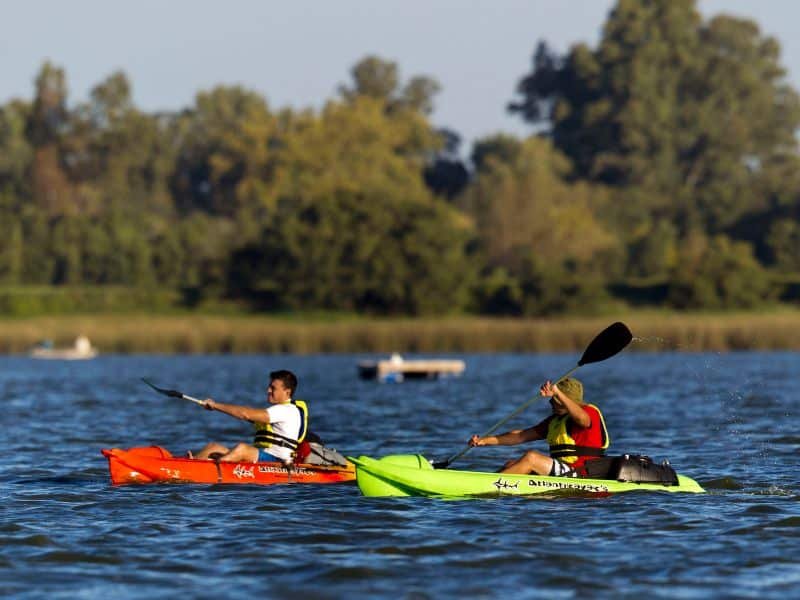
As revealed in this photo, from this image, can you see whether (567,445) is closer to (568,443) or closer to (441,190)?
(568,443)

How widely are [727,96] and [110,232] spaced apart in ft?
182

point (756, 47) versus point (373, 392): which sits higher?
point (756, 47)

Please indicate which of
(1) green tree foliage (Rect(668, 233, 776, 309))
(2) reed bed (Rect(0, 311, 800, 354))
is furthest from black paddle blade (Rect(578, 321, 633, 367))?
(1) green tree foliage (Rect(668, 233, 776, 309))

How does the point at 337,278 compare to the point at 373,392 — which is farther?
the point at 337,278

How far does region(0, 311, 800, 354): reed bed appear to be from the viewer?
223 feet

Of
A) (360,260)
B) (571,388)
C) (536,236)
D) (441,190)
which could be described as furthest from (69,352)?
(441,190)

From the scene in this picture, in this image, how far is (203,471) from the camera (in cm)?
1894

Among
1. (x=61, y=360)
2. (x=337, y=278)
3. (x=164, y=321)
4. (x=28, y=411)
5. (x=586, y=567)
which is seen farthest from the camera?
(x=337, y=278)

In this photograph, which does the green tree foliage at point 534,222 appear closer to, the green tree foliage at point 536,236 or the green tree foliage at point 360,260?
the green tree foliage at point 536,236

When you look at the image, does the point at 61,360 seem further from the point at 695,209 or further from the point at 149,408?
the point at 695,209

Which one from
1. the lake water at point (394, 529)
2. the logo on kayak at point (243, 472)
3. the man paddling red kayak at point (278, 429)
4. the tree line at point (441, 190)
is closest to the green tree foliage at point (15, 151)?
the tree line at point (441, 190)

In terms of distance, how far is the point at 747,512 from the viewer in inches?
657

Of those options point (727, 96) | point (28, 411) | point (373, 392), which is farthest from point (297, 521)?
point (727, 96)

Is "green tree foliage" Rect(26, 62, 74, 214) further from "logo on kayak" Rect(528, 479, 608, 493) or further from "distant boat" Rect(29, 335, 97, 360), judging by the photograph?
"logo on kayak" Rect(528, 479, 608, 493)
